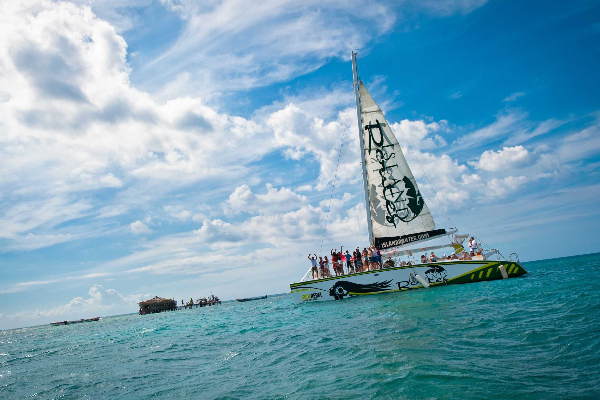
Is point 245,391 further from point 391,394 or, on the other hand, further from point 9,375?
point 9,375

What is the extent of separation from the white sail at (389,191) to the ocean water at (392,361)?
848cm

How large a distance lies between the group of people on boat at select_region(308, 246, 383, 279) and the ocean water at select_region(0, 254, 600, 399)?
7.12 m

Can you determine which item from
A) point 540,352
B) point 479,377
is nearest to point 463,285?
point 540,352

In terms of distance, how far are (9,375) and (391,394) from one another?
15.2m

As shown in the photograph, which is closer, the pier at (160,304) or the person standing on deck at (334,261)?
the person standing on deck at (334,261)

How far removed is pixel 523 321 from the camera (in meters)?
8.95

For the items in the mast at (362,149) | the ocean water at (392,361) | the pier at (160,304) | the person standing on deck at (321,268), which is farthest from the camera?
the pier at (160,304)

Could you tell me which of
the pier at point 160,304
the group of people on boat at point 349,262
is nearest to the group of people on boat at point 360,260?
the group of people on boat at point 349,262

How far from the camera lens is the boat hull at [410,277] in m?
19.4

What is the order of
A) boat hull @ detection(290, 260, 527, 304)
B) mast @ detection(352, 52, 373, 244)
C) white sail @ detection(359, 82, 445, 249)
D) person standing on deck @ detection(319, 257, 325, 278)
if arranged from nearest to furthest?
boat hull @ detection(290, 260, 527, 304)
white sail @ detection(359, 82, 445, 249)
person standing on deck @ detection(319, 257, 325, 278)
mast @ detection(352, 52, 373, 244)

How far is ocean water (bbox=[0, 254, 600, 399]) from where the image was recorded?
17.7 feet

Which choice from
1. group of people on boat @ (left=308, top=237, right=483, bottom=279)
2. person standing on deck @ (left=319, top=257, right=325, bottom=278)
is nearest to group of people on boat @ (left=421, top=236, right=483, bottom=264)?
group of people on boat @ (left=308, top=237, right=483, bottom=279)

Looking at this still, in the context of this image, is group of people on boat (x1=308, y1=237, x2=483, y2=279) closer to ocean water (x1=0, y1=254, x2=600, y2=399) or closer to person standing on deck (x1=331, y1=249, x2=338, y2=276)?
person standing on deck (x1=331, y1=249, x2=338, y2=276)

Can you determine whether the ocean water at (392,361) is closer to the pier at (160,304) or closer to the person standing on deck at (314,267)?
the person standing on deck at (314,267)
